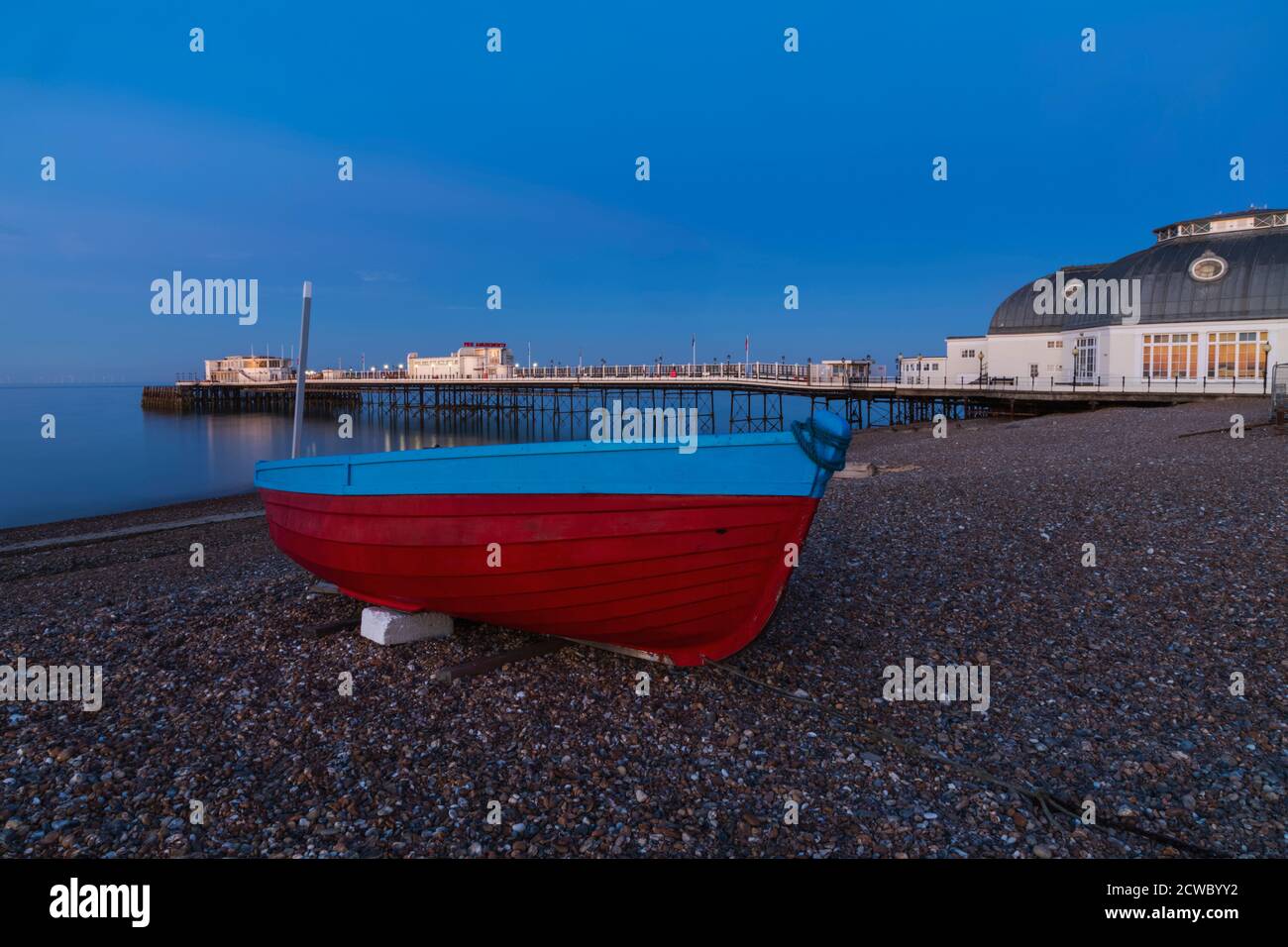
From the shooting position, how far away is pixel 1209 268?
119 feet

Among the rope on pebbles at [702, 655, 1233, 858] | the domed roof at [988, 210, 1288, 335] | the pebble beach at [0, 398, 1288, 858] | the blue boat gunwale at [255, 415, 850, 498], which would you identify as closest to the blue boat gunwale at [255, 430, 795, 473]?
the blue boat gunwale at [255, 415, 850, 498]

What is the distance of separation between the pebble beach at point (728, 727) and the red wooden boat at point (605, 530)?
21.9 inches

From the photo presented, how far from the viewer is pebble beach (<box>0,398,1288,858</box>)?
4.32 m

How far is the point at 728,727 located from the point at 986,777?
1.71 meters

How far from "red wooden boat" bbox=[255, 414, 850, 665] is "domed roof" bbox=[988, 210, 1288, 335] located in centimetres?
4018

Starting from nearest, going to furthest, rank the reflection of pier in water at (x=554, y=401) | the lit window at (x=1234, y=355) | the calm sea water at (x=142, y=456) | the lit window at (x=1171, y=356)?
the calm sea water at (x=142, y=456)
the lit window at (x=1234, y=355)
the lit window at (x=1171, y=356)
the reflection of pier in water at (x=554, y=401)

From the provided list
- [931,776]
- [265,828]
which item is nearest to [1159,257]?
[931,776]

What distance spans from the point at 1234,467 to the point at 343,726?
50.2 feet

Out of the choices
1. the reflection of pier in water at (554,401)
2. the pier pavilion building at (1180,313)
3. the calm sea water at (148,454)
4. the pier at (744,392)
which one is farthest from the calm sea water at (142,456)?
the pier pavilion building at (1180,313)

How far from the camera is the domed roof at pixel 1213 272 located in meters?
35.0

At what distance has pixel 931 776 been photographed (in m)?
4.85

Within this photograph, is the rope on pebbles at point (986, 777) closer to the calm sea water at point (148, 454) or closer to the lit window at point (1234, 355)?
the calm sea water at point (148, 454)

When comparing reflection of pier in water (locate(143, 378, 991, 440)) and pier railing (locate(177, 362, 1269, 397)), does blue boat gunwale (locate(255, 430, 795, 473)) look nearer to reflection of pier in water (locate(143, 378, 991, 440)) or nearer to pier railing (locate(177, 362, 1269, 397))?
reflection of pier in water (locate(143, 378, 991, 440))

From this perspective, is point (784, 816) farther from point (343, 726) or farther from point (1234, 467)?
→ point (1234, 467)
